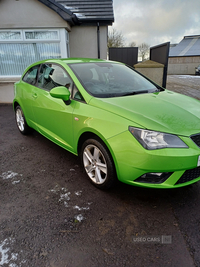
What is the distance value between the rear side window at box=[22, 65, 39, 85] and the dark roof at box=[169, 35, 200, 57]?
117 ft

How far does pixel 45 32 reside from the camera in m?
8.25

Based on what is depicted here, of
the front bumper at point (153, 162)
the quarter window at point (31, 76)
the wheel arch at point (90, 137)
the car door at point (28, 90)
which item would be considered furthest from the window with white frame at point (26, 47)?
the front bumper at point (153, 162)

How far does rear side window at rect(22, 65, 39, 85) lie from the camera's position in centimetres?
389

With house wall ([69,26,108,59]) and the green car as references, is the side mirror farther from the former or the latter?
house wall ([69,26,108,59])

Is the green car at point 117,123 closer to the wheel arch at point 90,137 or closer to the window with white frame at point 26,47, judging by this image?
the wheel arch at point 90,137

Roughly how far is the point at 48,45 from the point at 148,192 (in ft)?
26.1

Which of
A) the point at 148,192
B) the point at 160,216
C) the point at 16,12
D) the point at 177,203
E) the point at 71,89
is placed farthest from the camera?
the point at 16,12

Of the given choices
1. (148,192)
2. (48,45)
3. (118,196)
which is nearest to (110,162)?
(118,196)

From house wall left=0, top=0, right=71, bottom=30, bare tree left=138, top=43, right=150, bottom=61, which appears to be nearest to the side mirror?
house wall left=0, top=0, right=71, bottom=30

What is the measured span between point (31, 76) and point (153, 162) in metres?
3.19

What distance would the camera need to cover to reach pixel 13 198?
8.18 ft

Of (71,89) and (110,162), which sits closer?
(110,162)

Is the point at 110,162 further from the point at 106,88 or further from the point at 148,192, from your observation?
the point at 106,88

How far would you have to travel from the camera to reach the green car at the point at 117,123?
2.02m
